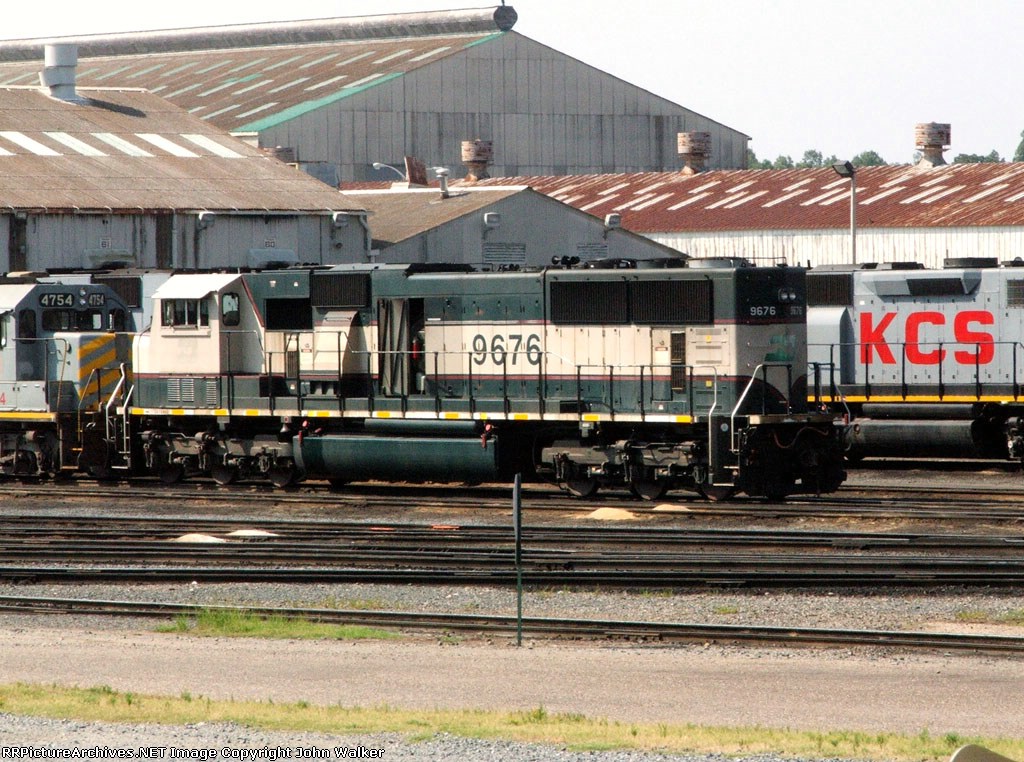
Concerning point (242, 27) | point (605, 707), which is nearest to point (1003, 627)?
point (605, 707)

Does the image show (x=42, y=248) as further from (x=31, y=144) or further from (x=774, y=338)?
(x=774, y=338)

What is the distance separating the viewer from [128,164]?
132ft

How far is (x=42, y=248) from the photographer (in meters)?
36.1

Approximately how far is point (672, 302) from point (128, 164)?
22.8 m

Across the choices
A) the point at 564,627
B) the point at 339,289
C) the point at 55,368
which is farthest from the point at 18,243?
the point at 564,627

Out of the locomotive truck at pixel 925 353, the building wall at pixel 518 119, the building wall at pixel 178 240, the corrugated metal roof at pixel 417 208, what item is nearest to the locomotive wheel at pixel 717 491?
the locomotive truck at pixel 925 353

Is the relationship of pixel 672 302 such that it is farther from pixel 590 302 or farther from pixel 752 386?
pixel 752 386

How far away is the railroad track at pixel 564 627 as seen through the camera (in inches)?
480

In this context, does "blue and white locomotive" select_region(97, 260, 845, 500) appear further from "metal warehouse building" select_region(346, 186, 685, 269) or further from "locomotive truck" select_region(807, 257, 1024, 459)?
"metal warehouse building" select_region(346, 186, 685, 269)

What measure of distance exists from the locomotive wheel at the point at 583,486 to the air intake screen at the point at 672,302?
231cm

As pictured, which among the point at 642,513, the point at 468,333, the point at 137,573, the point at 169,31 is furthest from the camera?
the point at 169,31

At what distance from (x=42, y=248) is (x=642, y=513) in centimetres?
2012

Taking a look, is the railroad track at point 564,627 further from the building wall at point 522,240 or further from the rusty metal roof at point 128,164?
the building wall at point 522,240

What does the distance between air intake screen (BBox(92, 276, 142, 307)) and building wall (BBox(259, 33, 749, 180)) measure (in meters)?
32.0
